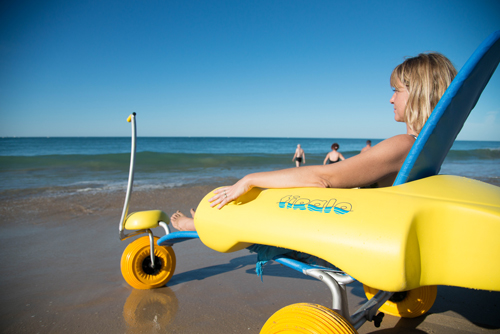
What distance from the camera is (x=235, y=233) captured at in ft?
5.45

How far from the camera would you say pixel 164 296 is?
108 inches

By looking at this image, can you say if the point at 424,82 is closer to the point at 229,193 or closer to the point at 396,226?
the point at 396,226

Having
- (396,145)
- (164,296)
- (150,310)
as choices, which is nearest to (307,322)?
(396,145)

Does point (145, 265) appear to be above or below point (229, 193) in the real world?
below

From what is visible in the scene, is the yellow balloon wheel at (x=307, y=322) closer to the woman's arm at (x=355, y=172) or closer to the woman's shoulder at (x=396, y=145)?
the woman's arm at (x=355, y=172)

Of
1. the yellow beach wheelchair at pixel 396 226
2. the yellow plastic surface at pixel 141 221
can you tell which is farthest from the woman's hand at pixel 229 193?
the yellow plastic surface at pixel 141 221

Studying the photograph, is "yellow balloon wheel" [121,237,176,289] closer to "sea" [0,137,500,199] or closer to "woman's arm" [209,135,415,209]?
"woman's arm" [209,135,415,209]

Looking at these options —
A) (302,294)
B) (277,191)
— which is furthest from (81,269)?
(277,191)

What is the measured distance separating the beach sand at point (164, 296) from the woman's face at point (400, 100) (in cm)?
91

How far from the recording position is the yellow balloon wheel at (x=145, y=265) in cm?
280

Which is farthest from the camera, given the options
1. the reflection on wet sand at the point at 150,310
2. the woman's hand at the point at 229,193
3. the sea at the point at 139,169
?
the sea at the point at 139,169

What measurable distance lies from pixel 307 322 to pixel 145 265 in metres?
2.16

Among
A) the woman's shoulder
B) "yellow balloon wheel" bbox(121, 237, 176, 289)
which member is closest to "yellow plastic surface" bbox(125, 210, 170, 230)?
"yellow balloon wheel" bbox(121, 237, 176, 289)

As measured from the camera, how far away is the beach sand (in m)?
2.28
